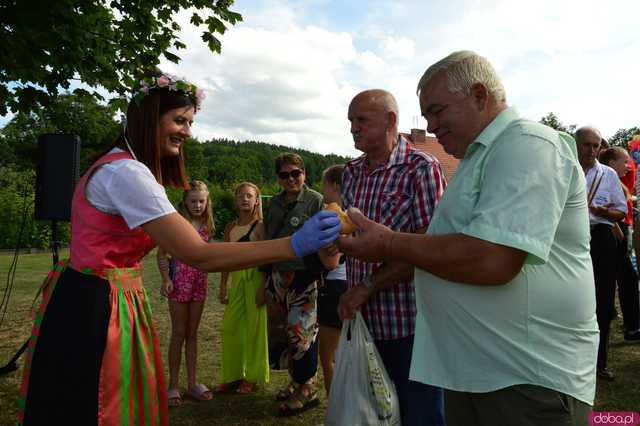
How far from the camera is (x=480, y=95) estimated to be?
5.29 feet

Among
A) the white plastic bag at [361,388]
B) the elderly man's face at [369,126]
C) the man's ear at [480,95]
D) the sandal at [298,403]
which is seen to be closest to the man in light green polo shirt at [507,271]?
the man's ear at [480,95]

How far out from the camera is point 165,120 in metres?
2.20

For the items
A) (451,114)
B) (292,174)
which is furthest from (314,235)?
(292,174)

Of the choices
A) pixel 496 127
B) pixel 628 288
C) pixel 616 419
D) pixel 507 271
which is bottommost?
pixel 616 419

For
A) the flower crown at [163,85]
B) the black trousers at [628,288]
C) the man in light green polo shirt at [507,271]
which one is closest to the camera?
the man in light green polo shirt at [507,271]

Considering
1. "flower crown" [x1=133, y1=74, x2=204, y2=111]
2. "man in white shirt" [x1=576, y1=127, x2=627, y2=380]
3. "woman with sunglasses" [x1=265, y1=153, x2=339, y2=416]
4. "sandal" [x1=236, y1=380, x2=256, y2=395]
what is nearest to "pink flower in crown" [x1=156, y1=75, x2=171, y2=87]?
"flower crown" [x1=133, y1=74, x2=204, y2=111]

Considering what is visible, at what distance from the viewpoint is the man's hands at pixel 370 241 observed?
171cm

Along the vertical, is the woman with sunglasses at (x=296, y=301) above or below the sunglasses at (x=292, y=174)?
below

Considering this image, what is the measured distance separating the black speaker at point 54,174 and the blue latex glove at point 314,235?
493cm

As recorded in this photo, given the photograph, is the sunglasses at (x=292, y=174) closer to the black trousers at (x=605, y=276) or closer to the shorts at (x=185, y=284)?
the shorts at (x=185, y=284)

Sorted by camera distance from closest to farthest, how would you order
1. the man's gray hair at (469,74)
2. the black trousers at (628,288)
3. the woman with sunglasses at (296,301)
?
the man's gray hair at (469,74) < the woman with sunglasses at (296,301) < the black trousers at (628,288)

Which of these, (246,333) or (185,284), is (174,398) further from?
(185,284)

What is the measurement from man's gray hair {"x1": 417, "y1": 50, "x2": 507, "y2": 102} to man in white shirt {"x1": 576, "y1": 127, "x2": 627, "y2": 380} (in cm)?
337

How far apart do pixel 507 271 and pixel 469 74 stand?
2.14 ft
